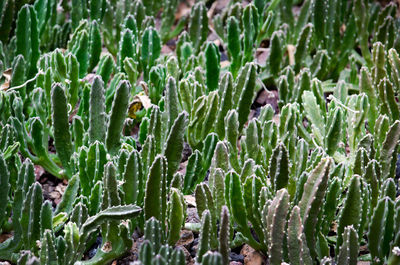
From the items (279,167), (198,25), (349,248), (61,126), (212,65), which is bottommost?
(349,248)

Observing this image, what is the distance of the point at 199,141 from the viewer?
2127 millimetres

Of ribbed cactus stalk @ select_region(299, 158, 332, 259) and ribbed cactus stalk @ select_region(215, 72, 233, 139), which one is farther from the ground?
ribbed cactus stalk @ select_region(215, 72, 233, 139)

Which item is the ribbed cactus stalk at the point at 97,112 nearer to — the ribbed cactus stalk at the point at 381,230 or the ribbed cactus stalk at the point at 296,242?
the ribbed cactus stalk at the point at 296,242

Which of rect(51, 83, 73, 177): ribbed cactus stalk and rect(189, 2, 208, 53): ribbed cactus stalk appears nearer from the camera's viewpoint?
rect(51, 83, 73, 177): ribbed cactus stalk

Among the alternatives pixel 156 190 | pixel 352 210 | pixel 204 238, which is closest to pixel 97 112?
pixel 156 190

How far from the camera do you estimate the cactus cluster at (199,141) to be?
5.37ft

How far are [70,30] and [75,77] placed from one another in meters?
0.59

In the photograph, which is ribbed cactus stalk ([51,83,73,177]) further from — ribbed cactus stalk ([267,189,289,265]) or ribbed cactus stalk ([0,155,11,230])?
ribbed cactus stalk ([267,189,289,265])

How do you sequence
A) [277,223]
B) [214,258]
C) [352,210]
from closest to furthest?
[214,258]
[277,223]
[352,210]

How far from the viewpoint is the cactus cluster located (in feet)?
5.37

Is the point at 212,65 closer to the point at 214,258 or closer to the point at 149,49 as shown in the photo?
the point at 149,49

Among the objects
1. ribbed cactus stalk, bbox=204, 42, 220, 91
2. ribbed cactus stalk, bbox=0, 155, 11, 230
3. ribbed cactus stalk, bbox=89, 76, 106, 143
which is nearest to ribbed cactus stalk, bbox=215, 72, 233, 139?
ribbed cactus stalk, bbox=204, 42, 220, 91

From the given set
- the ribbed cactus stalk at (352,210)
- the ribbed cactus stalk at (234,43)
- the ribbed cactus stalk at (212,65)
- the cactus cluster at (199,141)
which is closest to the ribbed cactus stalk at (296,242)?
the cactus cluster at (199,141)

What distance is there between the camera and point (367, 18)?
9.01 ft
